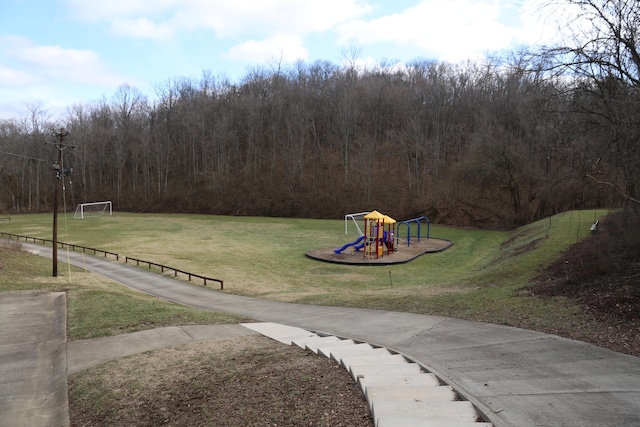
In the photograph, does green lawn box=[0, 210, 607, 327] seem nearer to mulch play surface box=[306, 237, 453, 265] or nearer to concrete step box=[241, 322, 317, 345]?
mulch play surface box=[306, 237, 453, 265]

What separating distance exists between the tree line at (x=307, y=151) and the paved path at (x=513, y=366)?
3994cm

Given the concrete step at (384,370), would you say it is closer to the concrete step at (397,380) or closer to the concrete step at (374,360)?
the concrete step at (397,380)

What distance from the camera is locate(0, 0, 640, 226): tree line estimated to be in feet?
190

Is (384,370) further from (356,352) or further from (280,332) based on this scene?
(280,332)

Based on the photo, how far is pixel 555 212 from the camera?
47594mm

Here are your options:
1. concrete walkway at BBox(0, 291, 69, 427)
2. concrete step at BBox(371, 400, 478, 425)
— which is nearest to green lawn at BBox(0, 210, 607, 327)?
concrete step at BBox(371, 400, 478, 425)

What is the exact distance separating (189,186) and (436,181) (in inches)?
1839

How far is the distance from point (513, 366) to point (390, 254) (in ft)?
84.0

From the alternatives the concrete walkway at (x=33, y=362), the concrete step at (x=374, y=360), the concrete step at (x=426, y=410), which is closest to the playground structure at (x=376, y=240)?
the concrete walkway at (x=33, y=362)

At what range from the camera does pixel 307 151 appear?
85.6m

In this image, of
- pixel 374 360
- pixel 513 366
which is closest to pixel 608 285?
pixel 513 366

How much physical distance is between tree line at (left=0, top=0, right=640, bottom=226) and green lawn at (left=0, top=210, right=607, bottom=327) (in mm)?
9859

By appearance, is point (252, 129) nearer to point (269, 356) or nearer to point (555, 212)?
point (555, 212)

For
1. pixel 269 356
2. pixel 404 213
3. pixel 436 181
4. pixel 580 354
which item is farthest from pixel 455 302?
pixel 436 181
